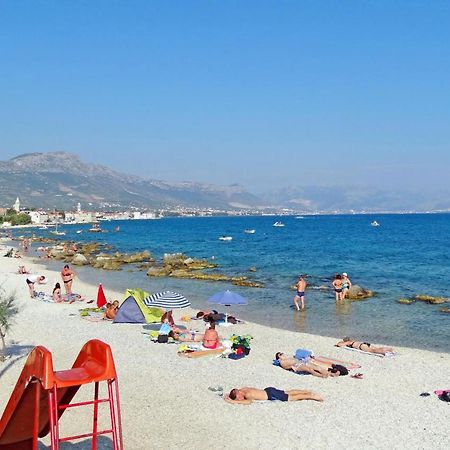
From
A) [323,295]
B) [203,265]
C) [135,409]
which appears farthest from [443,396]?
[203,265]

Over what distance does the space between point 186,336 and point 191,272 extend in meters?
21.6

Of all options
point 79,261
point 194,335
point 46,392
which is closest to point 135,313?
point 194,335

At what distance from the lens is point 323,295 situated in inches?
1166

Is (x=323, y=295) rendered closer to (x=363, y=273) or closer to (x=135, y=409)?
(x=363, y=273)

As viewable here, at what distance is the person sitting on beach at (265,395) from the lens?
12.1 m

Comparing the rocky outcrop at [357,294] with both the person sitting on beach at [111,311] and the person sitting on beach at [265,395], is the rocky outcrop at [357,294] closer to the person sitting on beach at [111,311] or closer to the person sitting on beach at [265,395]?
the person sitting on beach at [111,311]

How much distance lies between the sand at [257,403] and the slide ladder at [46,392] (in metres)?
2.13

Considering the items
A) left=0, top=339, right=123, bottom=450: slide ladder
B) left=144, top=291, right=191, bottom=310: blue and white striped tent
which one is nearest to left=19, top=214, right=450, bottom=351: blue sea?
left=144, top=291, right=191, bottom=310: blue and white striped tent

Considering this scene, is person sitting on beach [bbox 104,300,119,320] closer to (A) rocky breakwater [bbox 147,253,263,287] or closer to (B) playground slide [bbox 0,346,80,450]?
(A) rocky breakwater [bbox 147,253,263,287]

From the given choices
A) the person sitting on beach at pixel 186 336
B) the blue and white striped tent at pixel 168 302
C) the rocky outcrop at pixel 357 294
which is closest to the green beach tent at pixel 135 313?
the blue and white striped tent at pixel 168 302

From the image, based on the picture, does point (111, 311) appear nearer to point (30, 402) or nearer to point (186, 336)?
point (186, 336)

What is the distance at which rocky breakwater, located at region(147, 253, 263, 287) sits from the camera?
3514 centimetres

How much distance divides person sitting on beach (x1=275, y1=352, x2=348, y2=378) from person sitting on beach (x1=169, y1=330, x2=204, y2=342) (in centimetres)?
377

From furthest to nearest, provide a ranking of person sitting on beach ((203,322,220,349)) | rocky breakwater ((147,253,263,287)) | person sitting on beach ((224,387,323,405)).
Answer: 1. rocky breakwater ((147,253,263,287))
2. person sitting on beach ((203,322,220,349))
3. person sitting on beach ((224,387,323,405))
